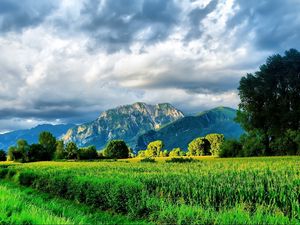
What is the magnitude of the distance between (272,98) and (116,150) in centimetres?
9331

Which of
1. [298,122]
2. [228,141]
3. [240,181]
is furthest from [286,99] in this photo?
[240,181]

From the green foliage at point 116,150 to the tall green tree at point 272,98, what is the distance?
87059mm

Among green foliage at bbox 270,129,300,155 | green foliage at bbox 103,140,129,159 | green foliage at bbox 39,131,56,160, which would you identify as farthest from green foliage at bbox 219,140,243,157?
green foliage at bbox 39,131,56,160

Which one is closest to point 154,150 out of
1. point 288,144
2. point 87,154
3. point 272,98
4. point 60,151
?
point 87,154

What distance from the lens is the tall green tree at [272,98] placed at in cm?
6297

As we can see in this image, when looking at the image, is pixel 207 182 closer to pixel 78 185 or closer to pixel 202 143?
pixel 78 185

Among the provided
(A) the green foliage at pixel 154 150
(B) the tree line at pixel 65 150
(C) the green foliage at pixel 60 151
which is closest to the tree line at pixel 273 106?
(B) the tree line at pixel 65 150

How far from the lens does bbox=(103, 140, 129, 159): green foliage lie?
146500 millimetres

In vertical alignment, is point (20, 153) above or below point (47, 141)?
below

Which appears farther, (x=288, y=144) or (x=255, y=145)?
(x=255, y=145)

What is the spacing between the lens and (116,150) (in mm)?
147875

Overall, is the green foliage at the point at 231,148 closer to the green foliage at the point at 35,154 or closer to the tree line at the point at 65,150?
the tree line at the point at 65,150

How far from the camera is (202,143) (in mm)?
162875

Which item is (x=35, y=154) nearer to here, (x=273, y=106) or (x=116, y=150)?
(x=116, y=150)
